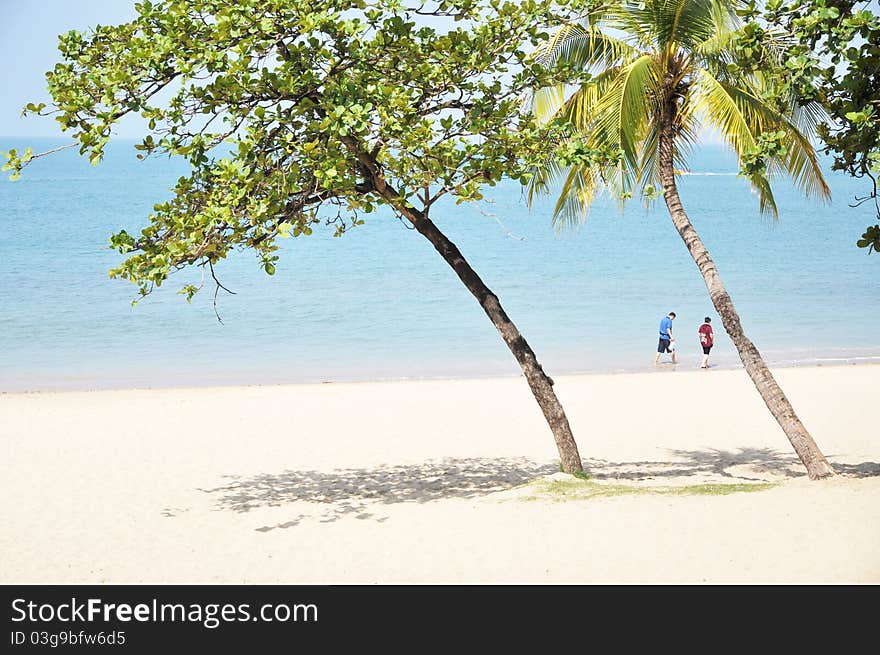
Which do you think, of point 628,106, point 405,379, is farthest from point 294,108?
point 405,379

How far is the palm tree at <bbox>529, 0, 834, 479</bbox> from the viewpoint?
1089 cm

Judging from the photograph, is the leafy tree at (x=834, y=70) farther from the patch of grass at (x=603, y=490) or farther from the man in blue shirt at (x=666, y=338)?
the man in blue shirt at (x=666, y=338)

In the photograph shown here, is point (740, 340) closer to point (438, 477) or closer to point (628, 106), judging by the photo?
point (628, 106)

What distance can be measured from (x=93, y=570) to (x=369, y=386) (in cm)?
1250

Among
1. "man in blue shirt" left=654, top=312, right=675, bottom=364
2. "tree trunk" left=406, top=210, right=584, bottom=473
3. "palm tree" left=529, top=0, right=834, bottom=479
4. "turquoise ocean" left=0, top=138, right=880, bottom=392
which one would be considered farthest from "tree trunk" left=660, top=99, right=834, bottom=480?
"man in blue shirt" left=654, top=312, right=675, bottom=364

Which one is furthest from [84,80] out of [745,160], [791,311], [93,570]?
[791,311]

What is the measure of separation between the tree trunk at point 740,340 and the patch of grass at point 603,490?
82 cm

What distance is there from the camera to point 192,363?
87.1ft

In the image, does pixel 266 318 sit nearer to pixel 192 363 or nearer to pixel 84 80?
pixel 192 363

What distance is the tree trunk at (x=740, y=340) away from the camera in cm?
1116

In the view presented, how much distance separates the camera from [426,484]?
12.4 m

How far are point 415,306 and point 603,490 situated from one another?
87.8 ft

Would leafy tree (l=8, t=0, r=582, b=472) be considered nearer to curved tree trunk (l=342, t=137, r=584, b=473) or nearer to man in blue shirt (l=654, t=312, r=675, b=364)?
curved tree trunk (l=342, t=137, r=584, b=473)

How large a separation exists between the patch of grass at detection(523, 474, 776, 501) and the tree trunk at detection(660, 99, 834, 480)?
818 mm
